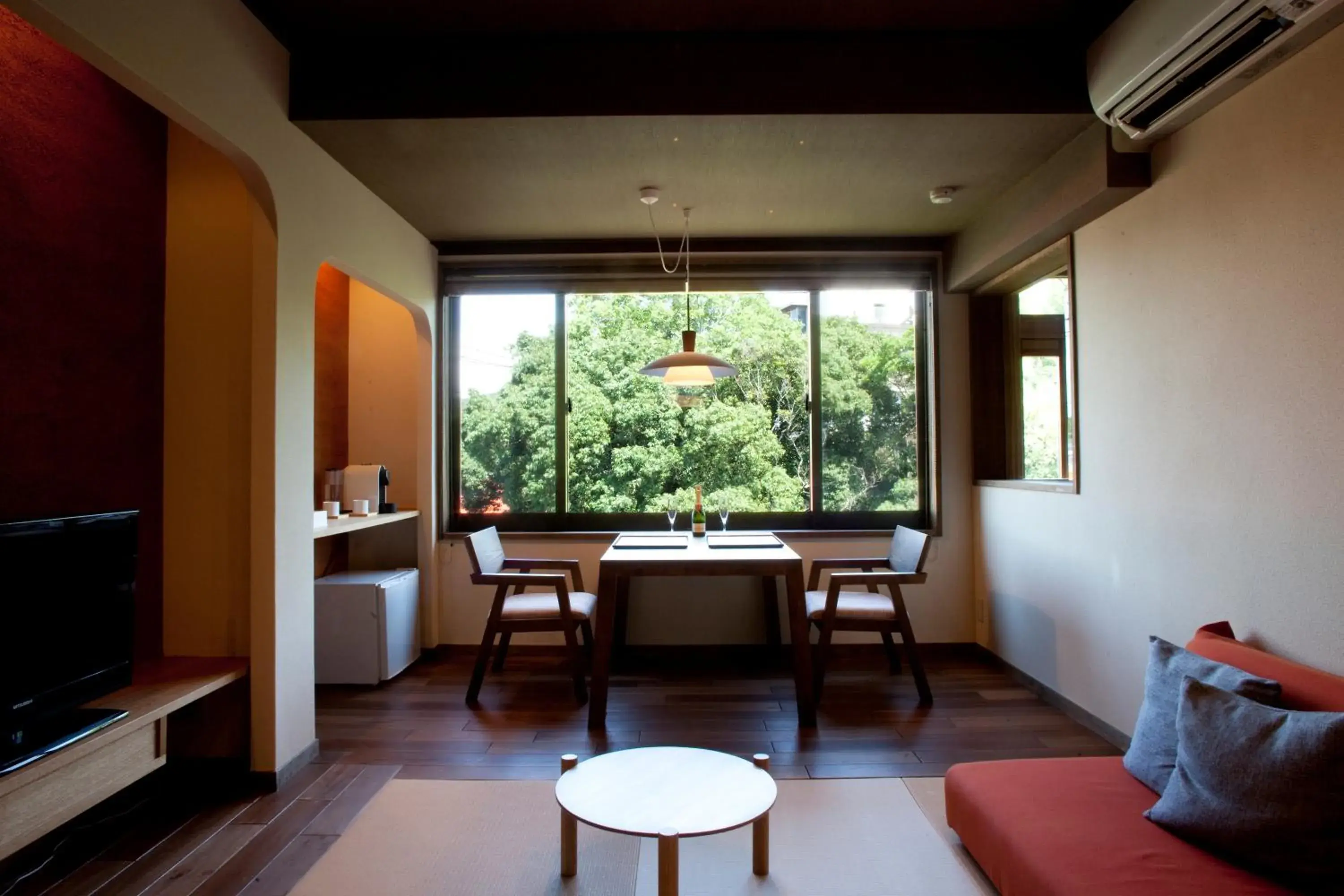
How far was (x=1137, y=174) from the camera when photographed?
2.58m

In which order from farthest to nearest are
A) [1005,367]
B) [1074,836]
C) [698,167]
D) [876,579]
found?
[1005,367] < [876,579] < [698,167] < [1074,836]

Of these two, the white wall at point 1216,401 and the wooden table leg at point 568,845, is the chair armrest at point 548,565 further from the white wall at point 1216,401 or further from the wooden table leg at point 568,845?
the white wall at point 1216,401

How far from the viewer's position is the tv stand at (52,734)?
1.68 m

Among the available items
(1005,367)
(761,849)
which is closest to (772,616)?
(1005,367)

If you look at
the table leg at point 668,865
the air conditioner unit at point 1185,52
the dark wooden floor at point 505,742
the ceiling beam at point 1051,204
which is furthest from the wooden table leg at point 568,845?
the ceiling beam at point 1051,204

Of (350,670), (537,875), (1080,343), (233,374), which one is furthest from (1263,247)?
(350,670)

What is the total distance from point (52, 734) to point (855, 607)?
3.05 m

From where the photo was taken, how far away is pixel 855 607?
11.1ft

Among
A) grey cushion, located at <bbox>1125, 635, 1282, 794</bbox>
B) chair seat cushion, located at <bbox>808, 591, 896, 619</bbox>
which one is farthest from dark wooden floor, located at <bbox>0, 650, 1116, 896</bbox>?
grey cushion, located at <bbox>1125, 635, 1282, 794</bbox>

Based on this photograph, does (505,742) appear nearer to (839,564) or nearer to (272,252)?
(839,564)

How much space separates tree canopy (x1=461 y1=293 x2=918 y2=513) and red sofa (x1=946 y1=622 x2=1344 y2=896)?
2345mm

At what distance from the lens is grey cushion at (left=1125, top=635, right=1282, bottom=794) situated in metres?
1.71

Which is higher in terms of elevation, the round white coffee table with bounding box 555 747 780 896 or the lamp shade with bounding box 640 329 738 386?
the lamp shade with bounding box 640 329 738 386

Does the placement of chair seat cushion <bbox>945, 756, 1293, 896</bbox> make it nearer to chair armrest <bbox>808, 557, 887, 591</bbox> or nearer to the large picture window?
chair armrest <bbox>808, 557, 887, 591</bbox>
